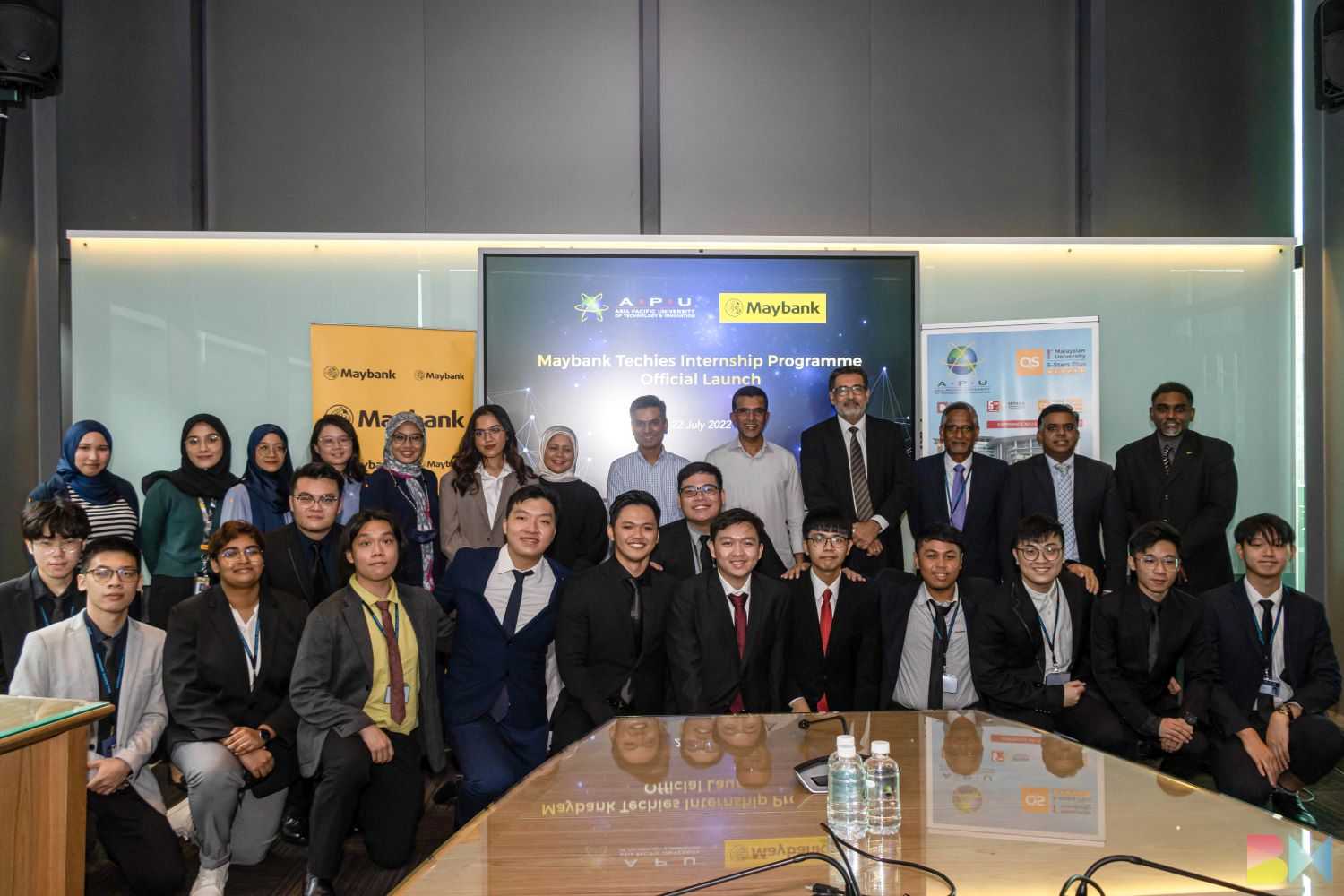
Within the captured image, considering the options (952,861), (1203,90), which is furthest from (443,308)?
(1203,90)

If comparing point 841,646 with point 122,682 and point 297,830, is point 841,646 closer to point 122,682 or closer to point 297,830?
point 297,830

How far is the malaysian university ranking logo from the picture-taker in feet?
17.1

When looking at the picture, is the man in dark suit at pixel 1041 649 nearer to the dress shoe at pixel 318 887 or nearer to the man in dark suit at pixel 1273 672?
the man in dark suit at pixel 1273 672

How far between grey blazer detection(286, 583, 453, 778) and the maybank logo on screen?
2.57 meters

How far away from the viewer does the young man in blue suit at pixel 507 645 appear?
3.36m

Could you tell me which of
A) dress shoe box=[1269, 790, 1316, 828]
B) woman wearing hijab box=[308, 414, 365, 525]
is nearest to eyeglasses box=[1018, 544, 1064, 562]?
dress shoe box=[1269, 790, 1316, 828]

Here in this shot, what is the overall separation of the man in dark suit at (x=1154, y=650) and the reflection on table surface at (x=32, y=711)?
3269 millimetres

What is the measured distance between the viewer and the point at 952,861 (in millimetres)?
1647

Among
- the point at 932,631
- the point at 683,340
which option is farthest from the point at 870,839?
the point at 683,340

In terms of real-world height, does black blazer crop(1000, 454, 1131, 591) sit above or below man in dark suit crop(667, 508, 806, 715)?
above

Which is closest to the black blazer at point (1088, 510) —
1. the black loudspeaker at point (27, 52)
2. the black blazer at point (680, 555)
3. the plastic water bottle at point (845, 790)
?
the black blazer at point (680, 555)

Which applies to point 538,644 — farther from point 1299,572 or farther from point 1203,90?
point 1203,90

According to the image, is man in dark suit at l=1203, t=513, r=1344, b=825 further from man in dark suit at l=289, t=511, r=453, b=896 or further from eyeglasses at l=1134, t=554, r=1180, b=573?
man in dark suit at l=289, t=511, r=453, b=896

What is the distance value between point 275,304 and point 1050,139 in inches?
182
